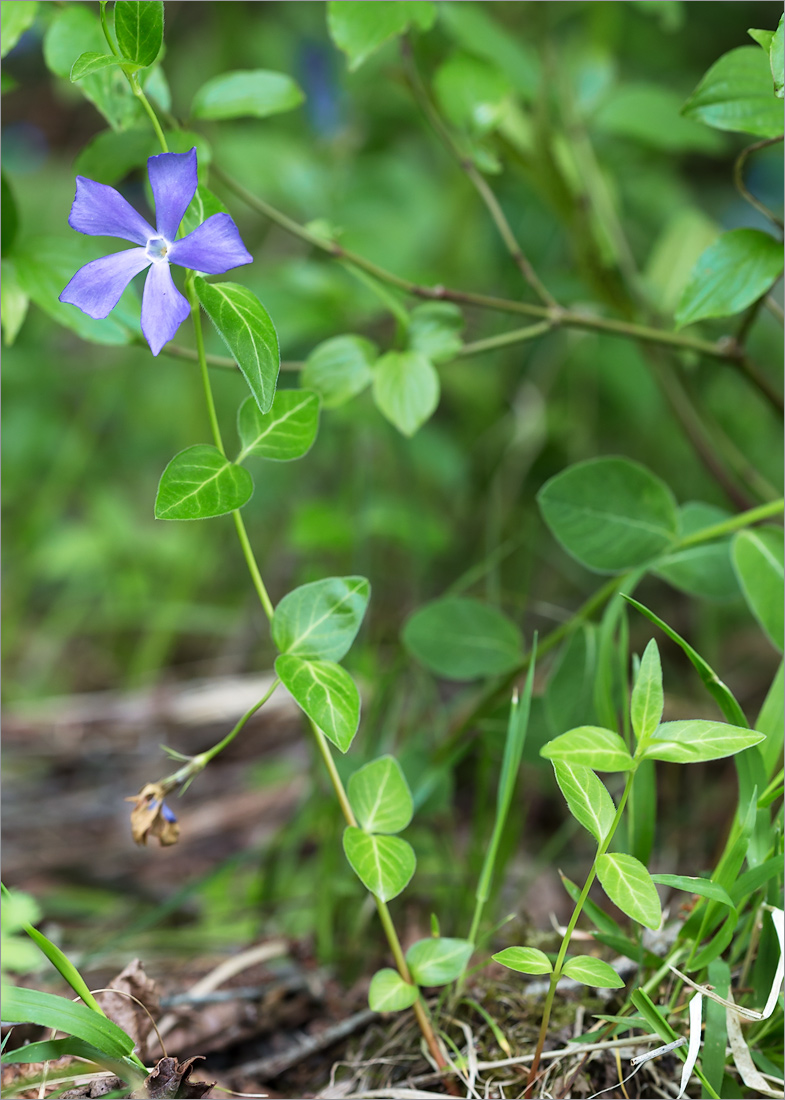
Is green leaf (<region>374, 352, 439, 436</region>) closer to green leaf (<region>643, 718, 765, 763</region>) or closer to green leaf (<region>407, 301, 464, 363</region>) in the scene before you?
green leaf (<region>407, 301, 464, 363</region>)

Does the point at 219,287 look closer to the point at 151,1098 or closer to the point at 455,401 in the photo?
the point at 151,1098

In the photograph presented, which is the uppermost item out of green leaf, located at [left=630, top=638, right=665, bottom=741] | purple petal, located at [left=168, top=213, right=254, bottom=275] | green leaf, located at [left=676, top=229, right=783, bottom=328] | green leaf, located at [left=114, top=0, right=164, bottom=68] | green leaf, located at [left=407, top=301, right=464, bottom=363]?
green leaf, located at [left=114, top=0, right=164, bottom=68]

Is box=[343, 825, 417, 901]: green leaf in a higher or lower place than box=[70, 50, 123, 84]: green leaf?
lower

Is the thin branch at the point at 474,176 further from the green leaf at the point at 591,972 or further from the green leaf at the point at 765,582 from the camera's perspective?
the green leaf at the point at 591,972

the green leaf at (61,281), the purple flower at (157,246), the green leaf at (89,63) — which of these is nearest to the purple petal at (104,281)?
the purple flower at (157,246)

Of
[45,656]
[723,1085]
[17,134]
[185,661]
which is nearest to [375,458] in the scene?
[185,661]

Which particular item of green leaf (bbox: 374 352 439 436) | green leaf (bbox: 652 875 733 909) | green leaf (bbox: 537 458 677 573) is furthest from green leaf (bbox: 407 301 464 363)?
green leaf (bbox: 652 875 733 909)

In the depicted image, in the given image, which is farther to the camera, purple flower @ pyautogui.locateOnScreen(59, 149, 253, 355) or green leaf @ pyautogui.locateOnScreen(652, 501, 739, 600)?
green leaf @ pyautogui.locateOnScreen(652, 501, 739, 600)
